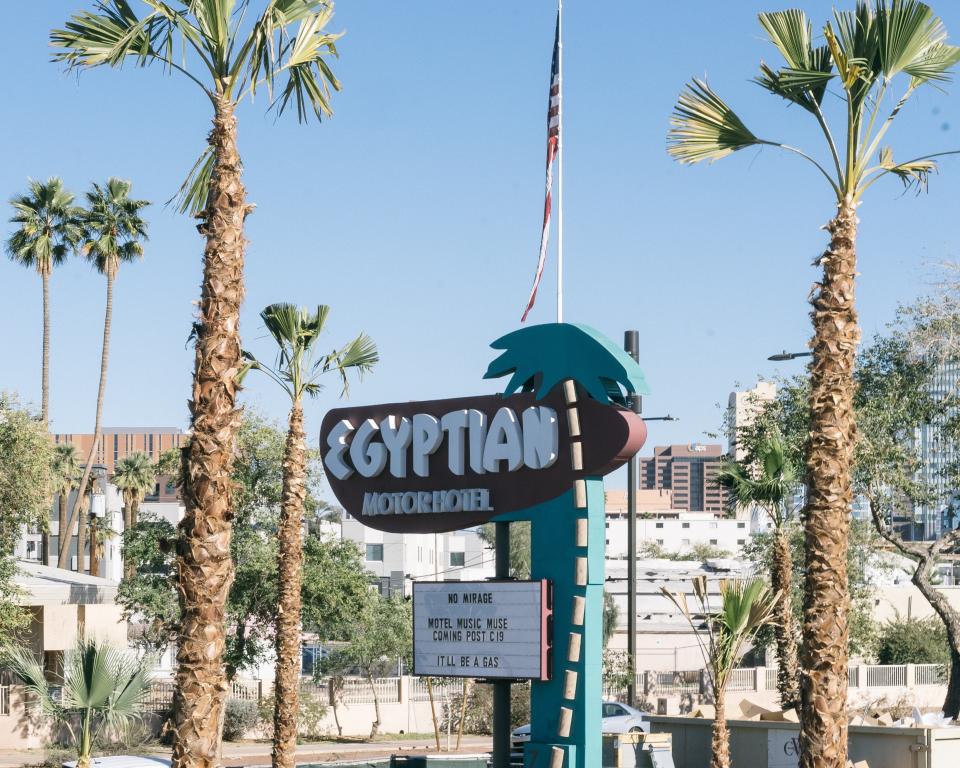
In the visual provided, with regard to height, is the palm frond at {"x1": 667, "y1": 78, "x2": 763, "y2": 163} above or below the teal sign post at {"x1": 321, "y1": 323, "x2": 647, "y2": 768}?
above

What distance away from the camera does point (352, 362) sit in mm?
26391

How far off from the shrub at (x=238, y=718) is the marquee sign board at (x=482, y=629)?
80.8ft

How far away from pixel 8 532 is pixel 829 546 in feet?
93.7

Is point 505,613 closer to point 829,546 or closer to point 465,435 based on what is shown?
point 465,435

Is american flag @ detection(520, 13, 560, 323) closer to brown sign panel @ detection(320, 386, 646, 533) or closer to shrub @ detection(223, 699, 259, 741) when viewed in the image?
brown sign panel @ detection(320, 386, 646, 533)

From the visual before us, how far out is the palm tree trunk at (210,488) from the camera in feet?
38.4

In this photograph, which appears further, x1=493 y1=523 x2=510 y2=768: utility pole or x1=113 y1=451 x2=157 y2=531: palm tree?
x1=113 y1=451 x2=157 y2=531: palm tree

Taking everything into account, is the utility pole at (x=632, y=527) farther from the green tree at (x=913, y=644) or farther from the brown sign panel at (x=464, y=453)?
the green tree at (x=913, y=644)

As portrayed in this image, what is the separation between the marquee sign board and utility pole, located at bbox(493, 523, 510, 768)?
1.29ft

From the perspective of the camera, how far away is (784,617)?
30.8 meters

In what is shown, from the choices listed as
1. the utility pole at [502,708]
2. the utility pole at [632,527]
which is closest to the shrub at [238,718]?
the utility pole at [632,527]

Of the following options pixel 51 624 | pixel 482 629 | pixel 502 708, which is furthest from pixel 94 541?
pixel 482 629

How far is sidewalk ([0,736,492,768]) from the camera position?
120 ft

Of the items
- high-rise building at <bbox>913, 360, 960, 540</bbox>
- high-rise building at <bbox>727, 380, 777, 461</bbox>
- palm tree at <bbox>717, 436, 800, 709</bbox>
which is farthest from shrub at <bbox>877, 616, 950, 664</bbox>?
palm tree at <bbox>717, 436, 800, 709</bbox>
